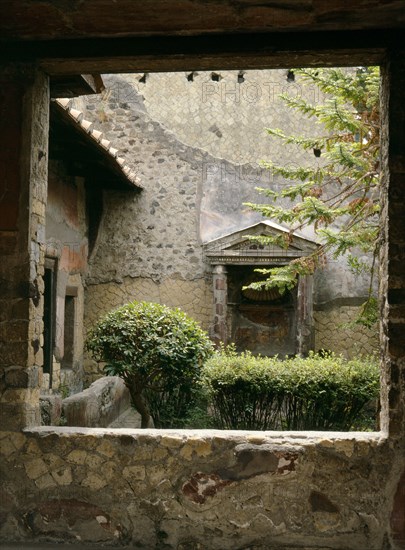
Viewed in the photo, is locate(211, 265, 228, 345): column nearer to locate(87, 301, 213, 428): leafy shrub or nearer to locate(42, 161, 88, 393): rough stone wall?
locate(42, 161, 88, 393): rough stone wall

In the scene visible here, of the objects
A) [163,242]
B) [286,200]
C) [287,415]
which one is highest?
[286,200]

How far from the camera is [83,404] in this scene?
653cm

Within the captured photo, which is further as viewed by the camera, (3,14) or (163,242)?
(163,242)

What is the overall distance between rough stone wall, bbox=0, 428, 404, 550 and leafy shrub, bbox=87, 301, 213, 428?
3.01 metres

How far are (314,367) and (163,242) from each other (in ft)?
17.2

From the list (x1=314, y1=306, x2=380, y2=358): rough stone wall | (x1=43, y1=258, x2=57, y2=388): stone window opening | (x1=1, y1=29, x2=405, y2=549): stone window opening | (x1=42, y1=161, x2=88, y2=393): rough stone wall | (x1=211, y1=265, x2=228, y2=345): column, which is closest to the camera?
(x1=1, y1=29, x2=405, y2=549): stone window opening

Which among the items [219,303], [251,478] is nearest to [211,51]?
[251,478]

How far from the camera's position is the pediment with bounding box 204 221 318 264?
10.1 meters

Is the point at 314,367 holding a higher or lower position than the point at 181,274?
lower

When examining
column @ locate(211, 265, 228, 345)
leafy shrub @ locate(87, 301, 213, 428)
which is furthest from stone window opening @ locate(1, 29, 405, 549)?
column @ locate(211, 265, 228, 345)

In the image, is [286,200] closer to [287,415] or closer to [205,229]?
[205,229]

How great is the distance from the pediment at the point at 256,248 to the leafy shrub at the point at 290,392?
3.48 meters

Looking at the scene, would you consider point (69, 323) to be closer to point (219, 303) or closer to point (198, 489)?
point (219, 303)

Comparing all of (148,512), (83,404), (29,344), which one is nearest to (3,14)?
(29,344)
